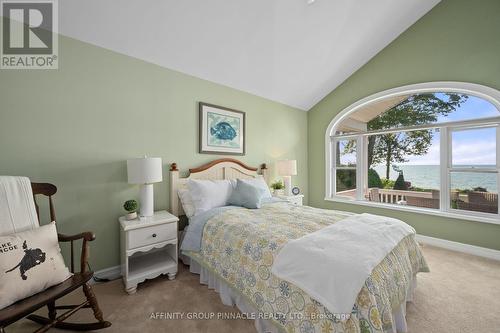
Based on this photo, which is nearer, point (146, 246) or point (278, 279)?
point (278, 279)

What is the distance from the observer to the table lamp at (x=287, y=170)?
3641mm

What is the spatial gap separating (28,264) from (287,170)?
10.5ft

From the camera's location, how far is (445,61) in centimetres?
295

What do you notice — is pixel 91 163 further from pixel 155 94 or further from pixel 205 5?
pixel 205 5

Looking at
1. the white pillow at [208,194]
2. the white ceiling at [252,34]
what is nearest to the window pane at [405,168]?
the white ceiling at [252,34]

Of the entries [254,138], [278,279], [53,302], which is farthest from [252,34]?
[53,302]

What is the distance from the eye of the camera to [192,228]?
7.11 feet

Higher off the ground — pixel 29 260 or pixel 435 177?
pixel 435 177

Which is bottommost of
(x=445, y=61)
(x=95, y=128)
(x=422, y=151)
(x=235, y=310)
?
(x=235, y=310)

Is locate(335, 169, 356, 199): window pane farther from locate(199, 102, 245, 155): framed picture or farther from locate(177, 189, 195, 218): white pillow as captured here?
locate(177, 189, 195, 218): white pillow

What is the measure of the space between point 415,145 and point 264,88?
2763 millimetres

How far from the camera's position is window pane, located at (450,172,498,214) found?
112 inches

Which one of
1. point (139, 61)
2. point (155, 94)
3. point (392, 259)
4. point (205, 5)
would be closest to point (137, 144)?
point (155, 94)

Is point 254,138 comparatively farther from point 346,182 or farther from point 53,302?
point 53,302
